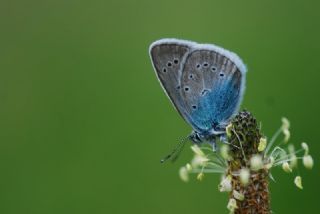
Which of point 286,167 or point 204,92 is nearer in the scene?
point 286,167

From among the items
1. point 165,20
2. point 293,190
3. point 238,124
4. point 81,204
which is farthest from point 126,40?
point 238,124

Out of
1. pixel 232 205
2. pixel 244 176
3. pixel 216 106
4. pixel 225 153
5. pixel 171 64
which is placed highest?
pixel 171 64

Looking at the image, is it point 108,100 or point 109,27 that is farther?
point 109,27

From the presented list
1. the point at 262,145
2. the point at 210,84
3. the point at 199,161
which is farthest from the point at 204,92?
the point at 262,145

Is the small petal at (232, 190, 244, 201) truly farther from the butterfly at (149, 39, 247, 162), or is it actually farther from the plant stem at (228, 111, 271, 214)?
the butterfly at (149, 39, 247, 162)

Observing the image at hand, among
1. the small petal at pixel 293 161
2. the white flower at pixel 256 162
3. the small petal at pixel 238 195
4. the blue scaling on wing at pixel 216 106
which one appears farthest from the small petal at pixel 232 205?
the blue scaling on wing at pixel 216 106

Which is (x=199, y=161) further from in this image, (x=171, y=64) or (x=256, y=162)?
(x=171, y=64)

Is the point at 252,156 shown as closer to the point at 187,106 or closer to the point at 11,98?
the point at 187,106
